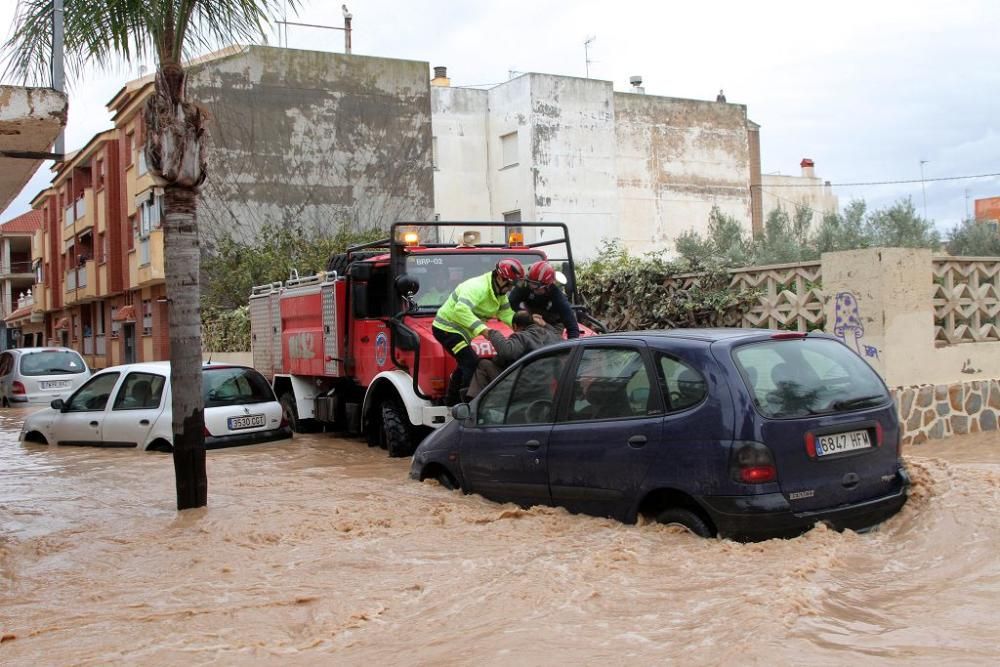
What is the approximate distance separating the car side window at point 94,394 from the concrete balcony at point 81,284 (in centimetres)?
3073

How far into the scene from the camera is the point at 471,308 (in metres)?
9.45

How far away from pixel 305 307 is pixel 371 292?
93.9 inches

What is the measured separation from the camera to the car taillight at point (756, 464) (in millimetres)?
5188

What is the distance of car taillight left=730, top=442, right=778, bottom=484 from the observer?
519 cm

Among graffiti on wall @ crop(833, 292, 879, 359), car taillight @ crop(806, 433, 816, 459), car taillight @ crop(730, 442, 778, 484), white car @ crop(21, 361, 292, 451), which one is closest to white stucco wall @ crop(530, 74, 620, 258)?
white car @ crop(21, 361, 292, 451)

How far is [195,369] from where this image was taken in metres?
7.62

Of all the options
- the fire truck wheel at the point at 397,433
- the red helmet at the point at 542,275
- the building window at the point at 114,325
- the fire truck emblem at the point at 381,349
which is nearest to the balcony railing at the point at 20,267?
the building window at the point at 114,325

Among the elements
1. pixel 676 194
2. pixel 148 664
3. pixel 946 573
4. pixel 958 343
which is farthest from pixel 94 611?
pixel 676 194

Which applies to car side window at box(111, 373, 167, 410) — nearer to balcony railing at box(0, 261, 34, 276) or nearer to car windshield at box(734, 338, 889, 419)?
car windshield at box(734, 338, 889, 419)

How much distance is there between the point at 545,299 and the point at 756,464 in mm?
4696

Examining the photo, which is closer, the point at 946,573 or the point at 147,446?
the point at 946,573

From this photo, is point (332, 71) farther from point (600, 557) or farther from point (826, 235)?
point (600, 557)

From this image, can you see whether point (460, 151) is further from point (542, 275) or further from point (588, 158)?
point (542, 275)

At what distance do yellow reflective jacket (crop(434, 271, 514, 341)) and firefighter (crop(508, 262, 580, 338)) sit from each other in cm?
18
